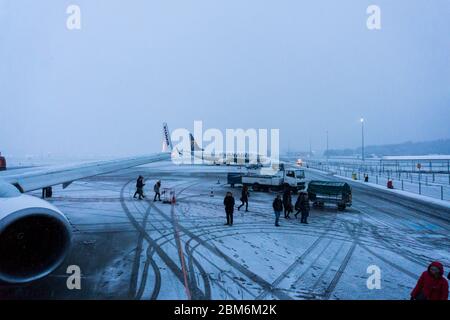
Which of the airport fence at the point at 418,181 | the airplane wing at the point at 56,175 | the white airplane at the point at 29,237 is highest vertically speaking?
the airplane wing at the point at 56,175

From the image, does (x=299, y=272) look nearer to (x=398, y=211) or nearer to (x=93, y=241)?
(x=93, y=241)

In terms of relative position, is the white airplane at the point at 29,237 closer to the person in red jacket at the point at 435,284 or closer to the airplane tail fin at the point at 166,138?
the person in red jacket at the point at 435,284

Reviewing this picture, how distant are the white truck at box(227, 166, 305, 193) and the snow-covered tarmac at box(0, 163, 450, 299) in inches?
286

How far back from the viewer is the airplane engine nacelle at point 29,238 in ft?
17.4

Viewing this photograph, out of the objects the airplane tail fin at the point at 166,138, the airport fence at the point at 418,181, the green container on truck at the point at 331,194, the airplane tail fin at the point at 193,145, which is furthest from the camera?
the airplane tail fin at the point at 193,145

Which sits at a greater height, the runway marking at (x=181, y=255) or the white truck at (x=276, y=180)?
the white truck at (x=276, y=180)

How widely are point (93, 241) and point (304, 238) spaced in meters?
8.89

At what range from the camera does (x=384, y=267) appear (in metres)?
8.77

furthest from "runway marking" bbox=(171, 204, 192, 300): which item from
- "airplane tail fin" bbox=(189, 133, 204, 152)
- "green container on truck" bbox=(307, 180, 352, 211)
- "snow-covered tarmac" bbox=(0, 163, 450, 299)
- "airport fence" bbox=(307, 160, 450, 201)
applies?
"airplane tail fin" bbox=(189, 133, 204, 152)

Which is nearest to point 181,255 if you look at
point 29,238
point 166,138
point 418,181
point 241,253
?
point 241,253

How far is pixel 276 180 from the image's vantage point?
25.5m

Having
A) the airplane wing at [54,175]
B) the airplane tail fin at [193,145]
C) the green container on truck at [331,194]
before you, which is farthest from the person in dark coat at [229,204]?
the airplane tail fin at [193,145]

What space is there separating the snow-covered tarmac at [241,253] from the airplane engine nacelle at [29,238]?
1646 millimetres
